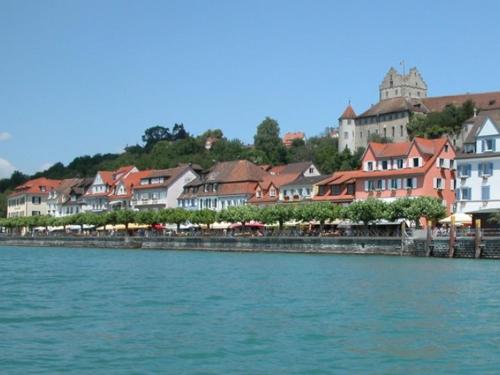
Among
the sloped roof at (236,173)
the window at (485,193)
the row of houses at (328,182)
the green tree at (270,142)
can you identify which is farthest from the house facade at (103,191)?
the window at (485,193)

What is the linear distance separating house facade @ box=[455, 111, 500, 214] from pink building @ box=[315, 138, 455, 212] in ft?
13.4

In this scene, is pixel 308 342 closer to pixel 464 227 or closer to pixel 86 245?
pixel 464 227

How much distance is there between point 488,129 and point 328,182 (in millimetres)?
20560

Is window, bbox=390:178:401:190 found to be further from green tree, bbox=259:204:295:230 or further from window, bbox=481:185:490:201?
window, bbox=481:185:490:201

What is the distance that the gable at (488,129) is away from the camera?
71.9 meters

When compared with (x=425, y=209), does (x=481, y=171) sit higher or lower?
higher

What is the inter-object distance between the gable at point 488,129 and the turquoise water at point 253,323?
91.4 feet

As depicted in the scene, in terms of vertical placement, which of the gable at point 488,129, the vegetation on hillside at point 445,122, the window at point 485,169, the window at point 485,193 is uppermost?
the vegetation on hillside at point 445,122

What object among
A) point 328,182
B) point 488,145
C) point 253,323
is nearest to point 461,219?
point 488,145

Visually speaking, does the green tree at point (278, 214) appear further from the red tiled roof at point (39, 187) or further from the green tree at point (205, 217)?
the red tiled roof at point (39, 187)

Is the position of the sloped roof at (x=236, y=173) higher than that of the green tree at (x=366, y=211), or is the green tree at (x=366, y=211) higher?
the sloped roof at (x=236, y=173)

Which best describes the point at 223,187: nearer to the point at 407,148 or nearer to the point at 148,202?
the point at 148,202

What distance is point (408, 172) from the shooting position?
79125 millimetres

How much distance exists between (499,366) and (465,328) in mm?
5303
